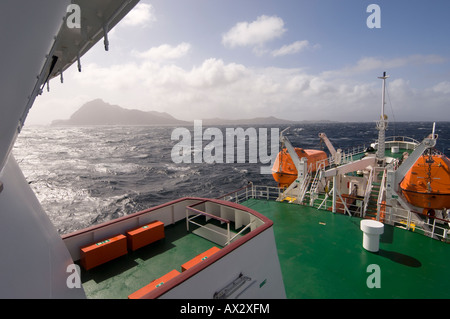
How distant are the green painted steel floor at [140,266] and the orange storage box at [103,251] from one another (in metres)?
0.15

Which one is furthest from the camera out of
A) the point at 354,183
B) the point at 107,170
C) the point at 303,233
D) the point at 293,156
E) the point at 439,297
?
the point at 107,170

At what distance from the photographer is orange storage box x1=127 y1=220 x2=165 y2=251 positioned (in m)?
7.14

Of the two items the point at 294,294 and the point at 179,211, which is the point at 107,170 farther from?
the point at 294,294

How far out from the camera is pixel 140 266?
6.52 metres

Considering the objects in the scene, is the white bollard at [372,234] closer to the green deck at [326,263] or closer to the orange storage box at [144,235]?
the green deck at [326,263]

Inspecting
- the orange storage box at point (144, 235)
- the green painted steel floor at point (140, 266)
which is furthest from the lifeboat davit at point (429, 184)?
the orange storage box at point (144, 235)

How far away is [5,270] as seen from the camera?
257cm

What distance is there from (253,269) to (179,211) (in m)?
3.99

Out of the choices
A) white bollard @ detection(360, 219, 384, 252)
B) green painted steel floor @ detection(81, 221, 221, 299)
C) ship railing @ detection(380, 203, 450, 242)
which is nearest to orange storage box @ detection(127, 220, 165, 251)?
green painted steel floor @ detection(81, 221, 221, 299)

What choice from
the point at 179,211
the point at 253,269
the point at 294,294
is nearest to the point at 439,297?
the point at 294,294

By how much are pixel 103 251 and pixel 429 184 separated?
1643 centimetres

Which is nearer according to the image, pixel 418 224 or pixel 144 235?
pixel 144 235

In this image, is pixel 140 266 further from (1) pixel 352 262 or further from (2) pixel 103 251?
(1) pixel 352 262

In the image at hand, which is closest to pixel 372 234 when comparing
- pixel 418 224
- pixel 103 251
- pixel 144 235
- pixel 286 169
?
pixel 418 224
